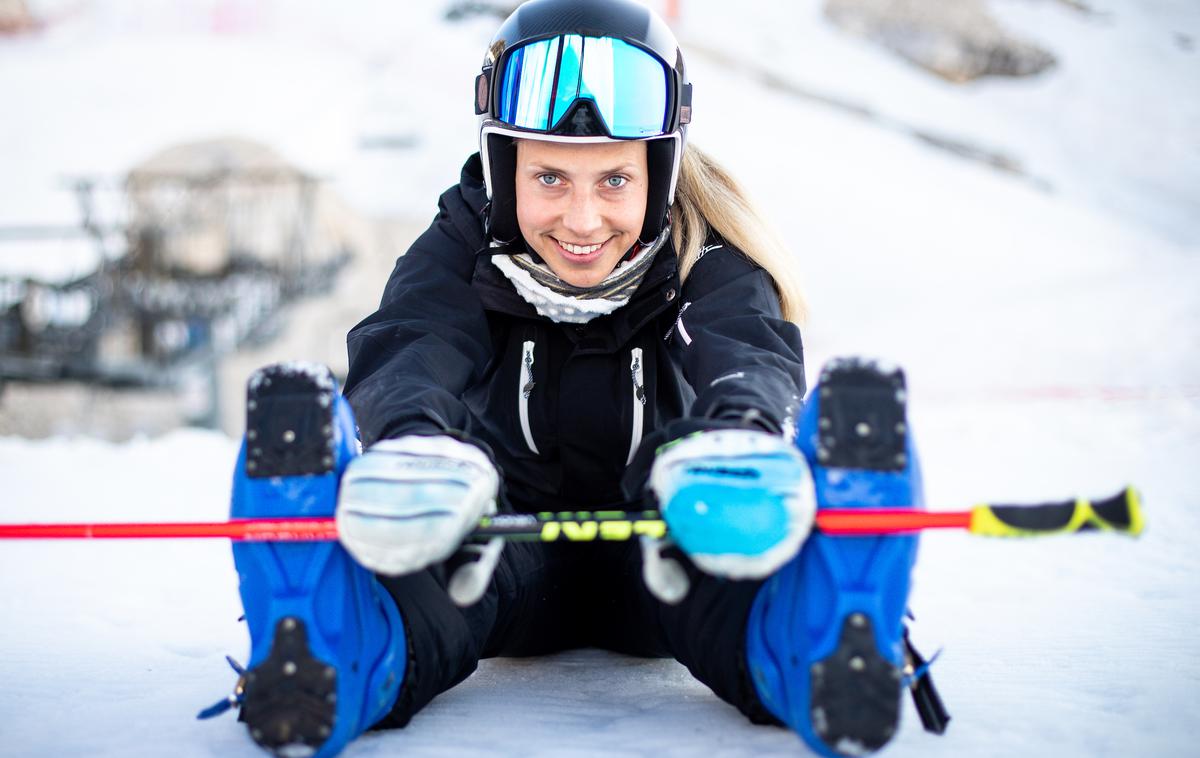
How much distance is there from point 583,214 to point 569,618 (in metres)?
0.91

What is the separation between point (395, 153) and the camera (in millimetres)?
18516

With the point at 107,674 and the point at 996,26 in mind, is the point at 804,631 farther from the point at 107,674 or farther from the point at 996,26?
the point at 996,26

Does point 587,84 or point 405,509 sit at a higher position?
point 587,84

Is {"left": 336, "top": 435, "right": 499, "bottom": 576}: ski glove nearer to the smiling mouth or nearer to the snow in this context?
the snow

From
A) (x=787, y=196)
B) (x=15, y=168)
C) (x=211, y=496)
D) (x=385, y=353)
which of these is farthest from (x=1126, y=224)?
(x=15, y=168)

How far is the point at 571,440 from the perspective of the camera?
2.13 metres

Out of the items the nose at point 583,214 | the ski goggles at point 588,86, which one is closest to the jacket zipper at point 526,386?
the nose at point 583,214

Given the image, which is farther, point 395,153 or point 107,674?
point 395,153

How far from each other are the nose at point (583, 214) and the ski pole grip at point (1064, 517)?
0.94 m

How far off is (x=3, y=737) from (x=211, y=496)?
3.01 metres

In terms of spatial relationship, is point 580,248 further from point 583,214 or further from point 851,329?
point 851,329

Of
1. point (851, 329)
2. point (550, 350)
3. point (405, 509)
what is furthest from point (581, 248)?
point (851, 329)

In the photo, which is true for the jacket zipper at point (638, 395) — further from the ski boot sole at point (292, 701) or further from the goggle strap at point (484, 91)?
the ski boot sole at point (292, 701)

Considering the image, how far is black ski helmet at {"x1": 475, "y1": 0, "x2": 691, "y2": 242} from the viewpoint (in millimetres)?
1984
